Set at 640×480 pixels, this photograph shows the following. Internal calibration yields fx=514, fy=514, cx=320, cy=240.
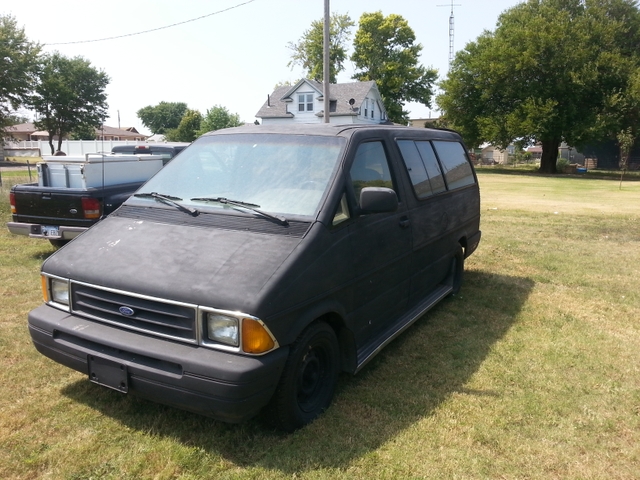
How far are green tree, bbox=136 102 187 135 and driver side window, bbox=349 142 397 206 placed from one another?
126877mm

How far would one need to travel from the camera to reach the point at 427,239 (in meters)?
4.88

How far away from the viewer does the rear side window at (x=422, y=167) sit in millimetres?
4727

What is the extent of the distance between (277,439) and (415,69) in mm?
60019

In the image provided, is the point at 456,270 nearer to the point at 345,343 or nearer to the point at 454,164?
the point at 454,164

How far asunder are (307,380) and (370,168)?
1708mm

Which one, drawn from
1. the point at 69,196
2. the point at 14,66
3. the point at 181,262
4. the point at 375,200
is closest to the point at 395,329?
the point at 375,200

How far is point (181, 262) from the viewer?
3.13 metres

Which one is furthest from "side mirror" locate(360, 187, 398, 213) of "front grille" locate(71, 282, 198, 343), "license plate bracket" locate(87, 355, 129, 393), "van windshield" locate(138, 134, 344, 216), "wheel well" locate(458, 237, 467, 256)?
"wheel well" locate(458, 237, 467, 256)

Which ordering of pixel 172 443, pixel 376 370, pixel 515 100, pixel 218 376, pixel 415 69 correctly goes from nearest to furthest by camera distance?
1. pixel 218 376
2. pixel 172 443
3. pixel 376 370
4. pixel 515 100
5. pixel 415 69

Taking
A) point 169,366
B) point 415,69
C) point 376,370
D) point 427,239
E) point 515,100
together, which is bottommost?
point 376,370

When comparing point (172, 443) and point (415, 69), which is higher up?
point (415, 69)

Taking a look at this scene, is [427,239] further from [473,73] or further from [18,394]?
[473,73]

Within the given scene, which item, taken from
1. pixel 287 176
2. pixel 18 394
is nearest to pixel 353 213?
pixel 287 176

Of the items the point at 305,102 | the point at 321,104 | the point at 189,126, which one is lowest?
the point at 189,126
